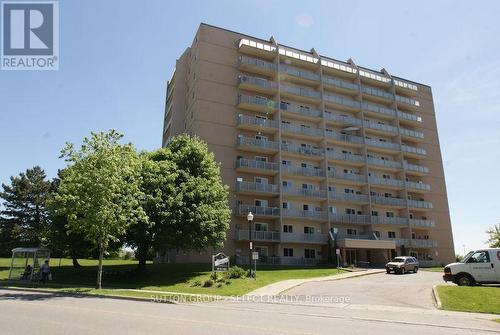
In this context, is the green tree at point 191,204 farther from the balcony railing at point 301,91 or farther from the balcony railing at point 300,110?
the balcony railing at point 301,91

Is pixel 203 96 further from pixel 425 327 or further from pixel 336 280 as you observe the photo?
pixel 425 327

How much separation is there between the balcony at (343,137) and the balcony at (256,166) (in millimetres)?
10045

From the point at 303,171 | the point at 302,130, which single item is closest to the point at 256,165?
the point at 303,171

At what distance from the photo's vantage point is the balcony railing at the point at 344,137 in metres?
50.4

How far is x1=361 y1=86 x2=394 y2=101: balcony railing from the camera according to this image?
56000 mm

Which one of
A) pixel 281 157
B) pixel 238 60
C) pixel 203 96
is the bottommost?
pixel 281 157

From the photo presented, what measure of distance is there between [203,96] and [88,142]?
72.6 feet

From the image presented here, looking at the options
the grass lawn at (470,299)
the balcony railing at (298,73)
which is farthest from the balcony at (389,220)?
the grass lawn at (470,299)

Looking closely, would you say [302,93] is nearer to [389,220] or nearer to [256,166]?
[256,166]

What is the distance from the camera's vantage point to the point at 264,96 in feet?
160

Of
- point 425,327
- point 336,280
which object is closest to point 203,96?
point 336,280

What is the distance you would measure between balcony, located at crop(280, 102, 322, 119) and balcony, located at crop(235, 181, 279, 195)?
10842 millimetres

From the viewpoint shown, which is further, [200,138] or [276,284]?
[200,138]

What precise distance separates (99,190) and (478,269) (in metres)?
22.7
